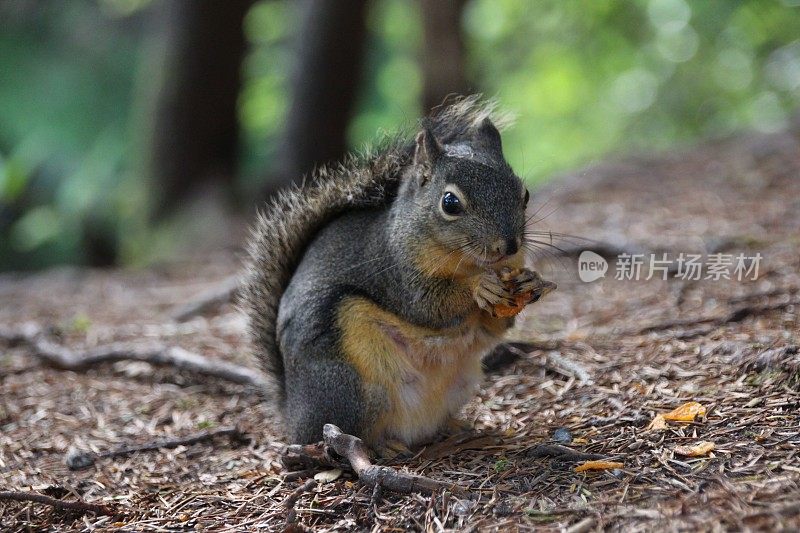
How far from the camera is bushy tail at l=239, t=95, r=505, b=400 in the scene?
3619 mm

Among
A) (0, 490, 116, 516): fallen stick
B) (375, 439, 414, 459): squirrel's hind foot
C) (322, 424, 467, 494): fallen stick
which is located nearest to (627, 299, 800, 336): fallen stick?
(375, 439, 414, 459): squirrel's hind foot

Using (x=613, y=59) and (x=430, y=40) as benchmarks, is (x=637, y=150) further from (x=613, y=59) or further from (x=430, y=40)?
(x=613, y=59)

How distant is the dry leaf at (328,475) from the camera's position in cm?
308

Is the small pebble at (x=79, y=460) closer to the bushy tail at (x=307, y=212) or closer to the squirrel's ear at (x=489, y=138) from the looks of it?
the bushy tail at (x=307, y=212)

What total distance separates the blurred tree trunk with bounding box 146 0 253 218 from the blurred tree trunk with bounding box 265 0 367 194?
2.18 feet

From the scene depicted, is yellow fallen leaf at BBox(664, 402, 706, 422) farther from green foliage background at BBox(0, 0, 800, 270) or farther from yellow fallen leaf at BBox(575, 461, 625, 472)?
green foliage background at BBox(0, 0, 800, 270)

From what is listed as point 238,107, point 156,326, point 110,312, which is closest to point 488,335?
point 156,326

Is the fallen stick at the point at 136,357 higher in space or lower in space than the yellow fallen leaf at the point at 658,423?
higher

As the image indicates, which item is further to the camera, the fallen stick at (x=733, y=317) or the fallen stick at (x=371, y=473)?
the fallen stick at (x=733, y=317)

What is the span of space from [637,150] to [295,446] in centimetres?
679

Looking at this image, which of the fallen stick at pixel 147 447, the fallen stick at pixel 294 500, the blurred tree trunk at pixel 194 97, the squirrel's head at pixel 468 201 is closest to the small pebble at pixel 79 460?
the fallen stick at pixel 147 447

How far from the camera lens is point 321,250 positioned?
11.5ft

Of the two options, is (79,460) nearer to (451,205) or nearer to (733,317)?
(451,205)

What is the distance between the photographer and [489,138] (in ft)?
11.3
